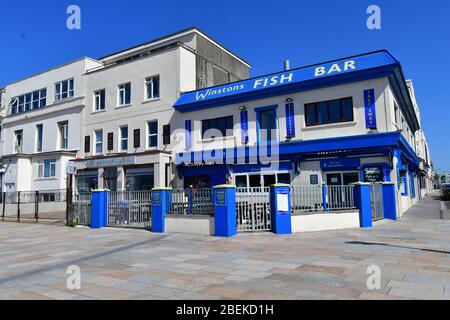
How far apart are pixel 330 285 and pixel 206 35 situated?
82.9 feet

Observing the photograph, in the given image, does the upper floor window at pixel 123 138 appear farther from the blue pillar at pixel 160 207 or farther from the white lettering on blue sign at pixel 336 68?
the white lettering on blue sign at pixel 336 68

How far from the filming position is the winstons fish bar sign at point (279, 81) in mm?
17172

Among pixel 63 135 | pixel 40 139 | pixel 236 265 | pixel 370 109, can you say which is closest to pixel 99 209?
pixel 236 265

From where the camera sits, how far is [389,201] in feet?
51.0

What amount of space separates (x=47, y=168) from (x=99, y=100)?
7522mm

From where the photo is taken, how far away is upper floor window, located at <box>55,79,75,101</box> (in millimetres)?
29997

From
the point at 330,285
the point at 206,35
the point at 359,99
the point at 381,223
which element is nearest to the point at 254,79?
the point at 359,99

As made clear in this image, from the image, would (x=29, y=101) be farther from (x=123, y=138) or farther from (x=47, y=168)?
(x=123, y=138)

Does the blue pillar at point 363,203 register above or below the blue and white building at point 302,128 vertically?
below

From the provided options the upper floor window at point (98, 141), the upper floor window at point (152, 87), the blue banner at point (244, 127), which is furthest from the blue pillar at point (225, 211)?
the upper floor window at point (98, 141)

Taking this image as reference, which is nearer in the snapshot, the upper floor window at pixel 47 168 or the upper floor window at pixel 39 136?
the upper floor window at pixel 47 168

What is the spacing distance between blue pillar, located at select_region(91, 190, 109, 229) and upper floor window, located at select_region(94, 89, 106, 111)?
536 inches

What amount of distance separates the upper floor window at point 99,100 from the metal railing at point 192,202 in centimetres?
1702

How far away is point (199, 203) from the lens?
13.1 meters
